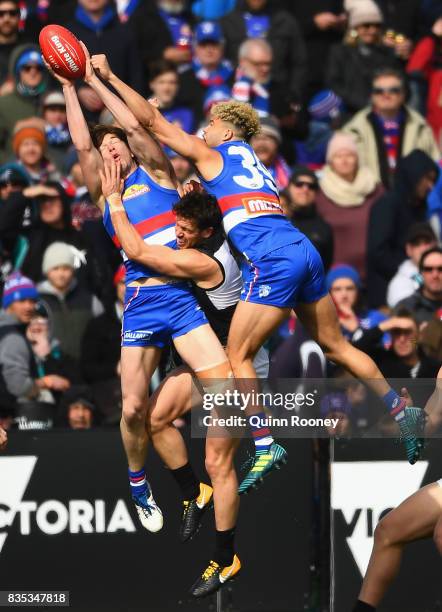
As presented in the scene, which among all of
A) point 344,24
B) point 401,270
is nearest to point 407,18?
point 344,24

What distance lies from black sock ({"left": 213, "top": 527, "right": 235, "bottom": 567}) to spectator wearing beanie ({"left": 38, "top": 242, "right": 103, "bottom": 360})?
10.4 ft

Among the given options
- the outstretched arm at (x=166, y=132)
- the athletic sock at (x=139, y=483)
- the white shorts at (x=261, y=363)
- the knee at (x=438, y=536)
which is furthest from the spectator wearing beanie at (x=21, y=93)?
the knee at (x=438, y=536)

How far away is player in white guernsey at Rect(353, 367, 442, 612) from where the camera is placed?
392 inches

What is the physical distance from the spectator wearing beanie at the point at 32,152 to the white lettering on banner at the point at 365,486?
4480mm

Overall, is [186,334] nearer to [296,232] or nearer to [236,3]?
[296,232]

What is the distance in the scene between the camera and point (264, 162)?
15055 millimetres

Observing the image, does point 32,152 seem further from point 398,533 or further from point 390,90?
point 398,533

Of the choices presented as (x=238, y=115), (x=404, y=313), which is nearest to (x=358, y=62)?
(x=404, y=313)

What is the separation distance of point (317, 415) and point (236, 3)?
7231 millimetres

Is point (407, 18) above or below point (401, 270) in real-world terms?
above

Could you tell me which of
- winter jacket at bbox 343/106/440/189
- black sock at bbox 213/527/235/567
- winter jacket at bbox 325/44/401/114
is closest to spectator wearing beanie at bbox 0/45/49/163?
winter jacket at bbox 343/106/440/189

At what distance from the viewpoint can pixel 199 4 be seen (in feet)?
58.4

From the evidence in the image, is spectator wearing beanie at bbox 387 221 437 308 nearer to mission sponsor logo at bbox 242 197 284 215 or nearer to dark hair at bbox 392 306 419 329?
dark hair at bbox 392 306 419 329

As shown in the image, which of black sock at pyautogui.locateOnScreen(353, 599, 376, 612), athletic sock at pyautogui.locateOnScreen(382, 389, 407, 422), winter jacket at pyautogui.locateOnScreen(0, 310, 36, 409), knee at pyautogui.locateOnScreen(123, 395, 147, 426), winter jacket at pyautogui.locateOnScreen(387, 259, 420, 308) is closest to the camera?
black sock at pyautogui.locateOnScreen(353, 599, 376, 612)
